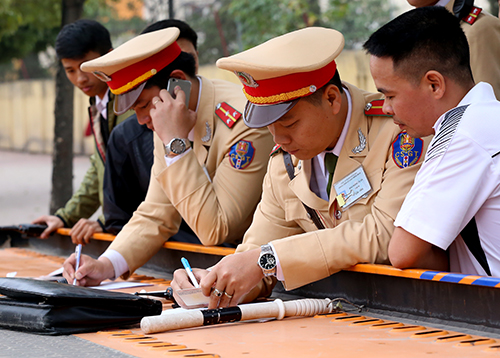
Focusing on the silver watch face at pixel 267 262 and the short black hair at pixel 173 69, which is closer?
the silver watch face at pixel 267 262

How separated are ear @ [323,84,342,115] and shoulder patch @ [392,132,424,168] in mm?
287

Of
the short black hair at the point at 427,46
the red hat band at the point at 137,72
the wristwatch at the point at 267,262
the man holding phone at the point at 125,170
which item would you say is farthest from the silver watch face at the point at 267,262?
the man holding phone at the point at 125,170

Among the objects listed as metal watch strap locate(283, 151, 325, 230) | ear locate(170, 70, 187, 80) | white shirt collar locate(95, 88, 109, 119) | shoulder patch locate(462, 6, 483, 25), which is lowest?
metal watch strap locate(283, 151, 325, 230)

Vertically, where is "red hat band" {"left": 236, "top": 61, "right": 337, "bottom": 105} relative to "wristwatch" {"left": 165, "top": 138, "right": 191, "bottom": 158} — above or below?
above

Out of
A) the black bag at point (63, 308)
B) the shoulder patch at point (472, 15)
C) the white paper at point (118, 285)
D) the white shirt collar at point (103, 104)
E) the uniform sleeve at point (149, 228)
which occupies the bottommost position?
the white paper at point (118, 285)

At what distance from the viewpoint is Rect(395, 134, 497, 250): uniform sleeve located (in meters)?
2.25

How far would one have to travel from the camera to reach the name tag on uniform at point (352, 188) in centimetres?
282

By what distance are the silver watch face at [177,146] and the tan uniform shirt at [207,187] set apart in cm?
4

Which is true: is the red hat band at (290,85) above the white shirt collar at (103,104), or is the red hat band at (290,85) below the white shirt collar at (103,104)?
below

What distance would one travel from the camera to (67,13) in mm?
7457

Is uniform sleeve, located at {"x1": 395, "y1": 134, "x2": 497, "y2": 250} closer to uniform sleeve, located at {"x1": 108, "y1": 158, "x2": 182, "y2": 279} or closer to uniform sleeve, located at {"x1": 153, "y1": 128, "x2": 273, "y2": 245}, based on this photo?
uniform sleeve, located at {"x1": 153, "y1": 128, "x2": 273, "y2": 245}

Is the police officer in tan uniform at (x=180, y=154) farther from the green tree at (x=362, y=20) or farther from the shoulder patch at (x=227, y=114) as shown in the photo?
the green tree at (x=362, y=20)

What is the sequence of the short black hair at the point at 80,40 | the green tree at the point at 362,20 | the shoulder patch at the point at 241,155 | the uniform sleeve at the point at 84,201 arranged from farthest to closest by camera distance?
the green tree at the point at 362,20
the uniform sleeve at the point at 84,201
the short black hair at the point at 80,40
the shoulder patch at the point at 241,155

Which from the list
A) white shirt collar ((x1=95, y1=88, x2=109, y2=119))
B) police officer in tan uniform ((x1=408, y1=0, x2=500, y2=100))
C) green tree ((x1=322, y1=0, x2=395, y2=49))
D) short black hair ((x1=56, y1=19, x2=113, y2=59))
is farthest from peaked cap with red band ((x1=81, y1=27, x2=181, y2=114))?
green tree ((x1=322, y1=0, x2=395, y2=49))
